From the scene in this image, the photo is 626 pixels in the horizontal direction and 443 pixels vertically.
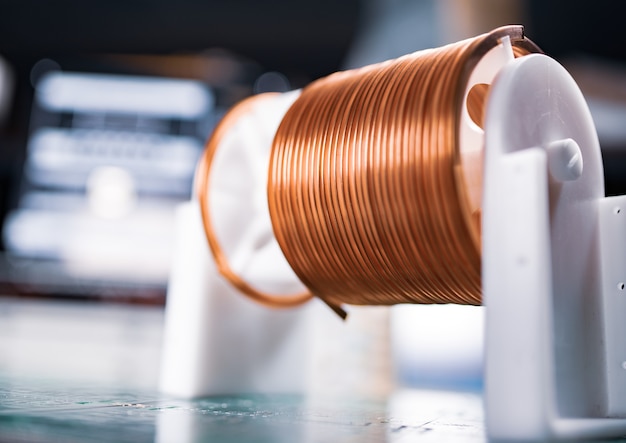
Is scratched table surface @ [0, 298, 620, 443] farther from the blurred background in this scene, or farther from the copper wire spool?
the blurred background

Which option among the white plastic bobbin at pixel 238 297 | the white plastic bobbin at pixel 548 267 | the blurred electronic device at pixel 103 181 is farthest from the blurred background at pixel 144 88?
the white plastic bobbin at pixel 548 267

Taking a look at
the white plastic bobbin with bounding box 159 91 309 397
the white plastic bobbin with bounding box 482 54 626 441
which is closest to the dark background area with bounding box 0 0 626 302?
the white plastic bobbin with bounding box 159 91 309 397

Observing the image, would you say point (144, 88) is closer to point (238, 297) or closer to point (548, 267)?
point (238, 297)

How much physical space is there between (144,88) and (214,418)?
3.01m

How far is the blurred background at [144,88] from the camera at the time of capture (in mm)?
3350

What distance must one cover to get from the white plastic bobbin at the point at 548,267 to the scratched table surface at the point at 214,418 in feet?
0.35

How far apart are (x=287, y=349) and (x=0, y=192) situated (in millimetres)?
3216

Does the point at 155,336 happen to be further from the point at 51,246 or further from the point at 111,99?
the point at 111,99

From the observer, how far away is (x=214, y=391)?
112 cm

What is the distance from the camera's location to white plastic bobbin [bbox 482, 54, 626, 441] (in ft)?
2.03

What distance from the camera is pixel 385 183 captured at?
784 mm

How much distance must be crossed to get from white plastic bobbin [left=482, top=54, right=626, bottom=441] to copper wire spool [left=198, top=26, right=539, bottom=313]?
61 mm

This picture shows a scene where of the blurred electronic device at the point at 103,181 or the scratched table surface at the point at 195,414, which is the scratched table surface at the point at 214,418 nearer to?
the scratched table surface at the point at 195,414

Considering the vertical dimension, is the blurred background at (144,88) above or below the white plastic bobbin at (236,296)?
above
